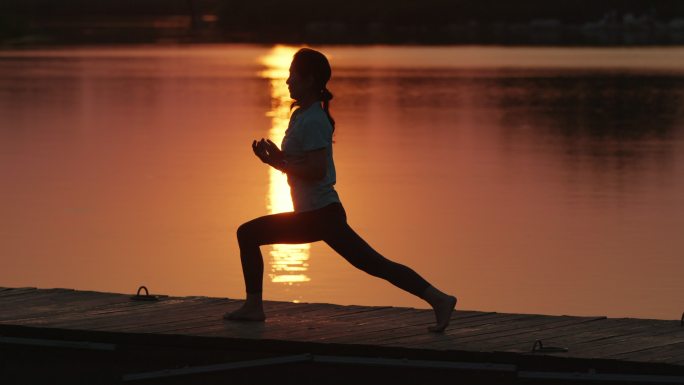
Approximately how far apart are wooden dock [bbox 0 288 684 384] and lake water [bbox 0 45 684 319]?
5178 millimetres

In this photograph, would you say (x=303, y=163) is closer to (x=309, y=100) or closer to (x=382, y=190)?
(x=309, y=100)

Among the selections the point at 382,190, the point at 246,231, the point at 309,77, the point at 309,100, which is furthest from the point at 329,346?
the point at 382,190

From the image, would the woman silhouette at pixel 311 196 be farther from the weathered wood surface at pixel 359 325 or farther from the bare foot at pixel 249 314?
the weathered wood surface at pixel 359 325

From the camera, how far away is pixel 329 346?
9.38 metres

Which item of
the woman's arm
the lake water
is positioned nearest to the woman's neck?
the woman's arm

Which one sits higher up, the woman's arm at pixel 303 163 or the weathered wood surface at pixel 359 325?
the woman's arm at pixel 303 163

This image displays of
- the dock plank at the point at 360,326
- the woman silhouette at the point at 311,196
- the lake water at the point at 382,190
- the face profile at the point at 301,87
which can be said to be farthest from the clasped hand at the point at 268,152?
the lake water at the point at 382,190

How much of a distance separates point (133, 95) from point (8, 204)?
26.1 metres

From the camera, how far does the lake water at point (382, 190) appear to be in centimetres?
1681

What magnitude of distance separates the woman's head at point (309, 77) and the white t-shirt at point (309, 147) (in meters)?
0.06

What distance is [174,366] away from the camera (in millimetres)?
9742

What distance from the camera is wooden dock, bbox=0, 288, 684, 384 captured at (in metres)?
9.15

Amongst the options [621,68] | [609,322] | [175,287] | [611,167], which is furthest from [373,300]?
[621,68]

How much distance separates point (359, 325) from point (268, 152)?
1.25 metres
